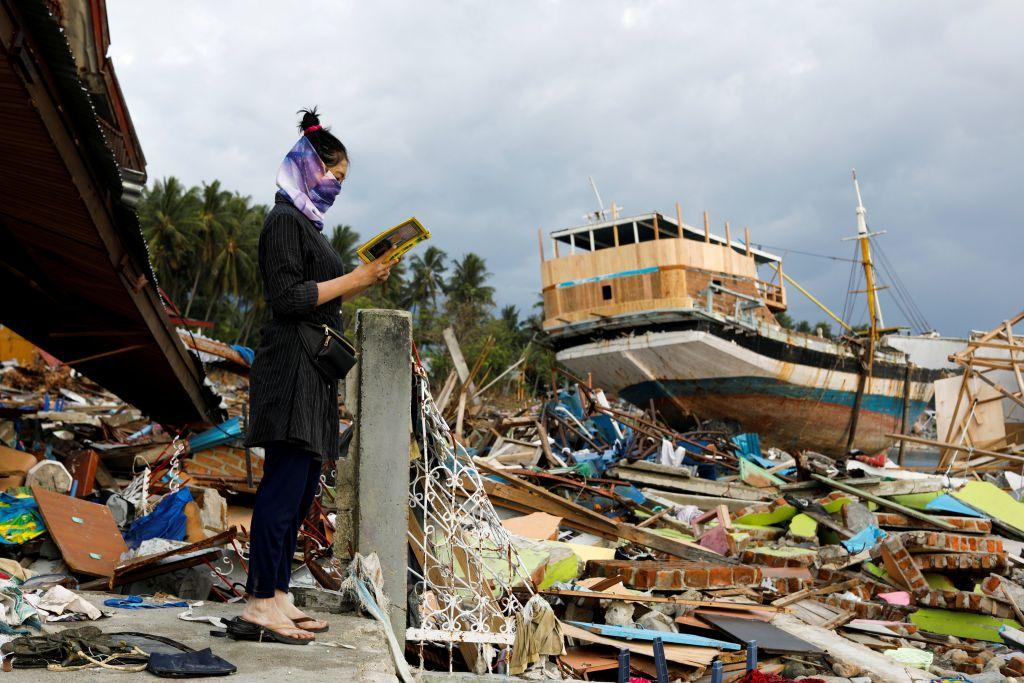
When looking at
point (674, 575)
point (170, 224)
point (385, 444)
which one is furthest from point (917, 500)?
point (170, 224)

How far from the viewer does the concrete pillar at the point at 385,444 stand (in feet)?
11.4

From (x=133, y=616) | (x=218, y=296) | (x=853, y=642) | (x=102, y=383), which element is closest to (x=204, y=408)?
(x=102, y=383)

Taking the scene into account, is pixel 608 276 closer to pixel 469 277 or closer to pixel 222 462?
pixel 222 462

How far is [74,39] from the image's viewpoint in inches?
351

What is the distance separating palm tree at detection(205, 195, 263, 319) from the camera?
44625 millimetres

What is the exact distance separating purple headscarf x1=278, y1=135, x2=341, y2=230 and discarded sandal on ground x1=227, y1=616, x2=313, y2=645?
1479 millimetres

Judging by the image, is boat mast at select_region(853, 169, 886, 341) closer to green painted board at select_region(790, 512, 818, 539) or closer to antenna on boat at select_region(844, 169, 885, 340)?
antenna on boat at select_region(844, 169, 885, 340)

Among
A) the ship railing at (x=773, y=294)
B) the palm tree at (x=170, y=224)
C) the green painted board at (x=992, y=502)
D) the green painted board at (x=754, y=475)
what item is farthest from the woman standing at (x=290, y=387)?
the palm tree at (x=170, y=224)

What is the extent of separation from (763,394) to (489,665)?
61.1 ft

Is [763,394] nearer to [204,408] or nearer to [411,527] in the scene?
[204,408]

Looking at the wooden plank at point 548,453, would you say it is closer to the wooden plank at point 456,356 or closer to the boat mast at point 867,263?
the wooden plank at point 456,356

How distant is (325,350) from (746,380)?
18.8 m

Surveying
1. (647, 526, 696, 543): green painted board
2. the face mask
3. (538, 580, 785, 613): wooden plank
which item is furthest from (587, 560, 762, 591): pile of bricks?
the face mask

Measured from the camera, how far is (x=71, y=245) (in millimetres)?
5145
